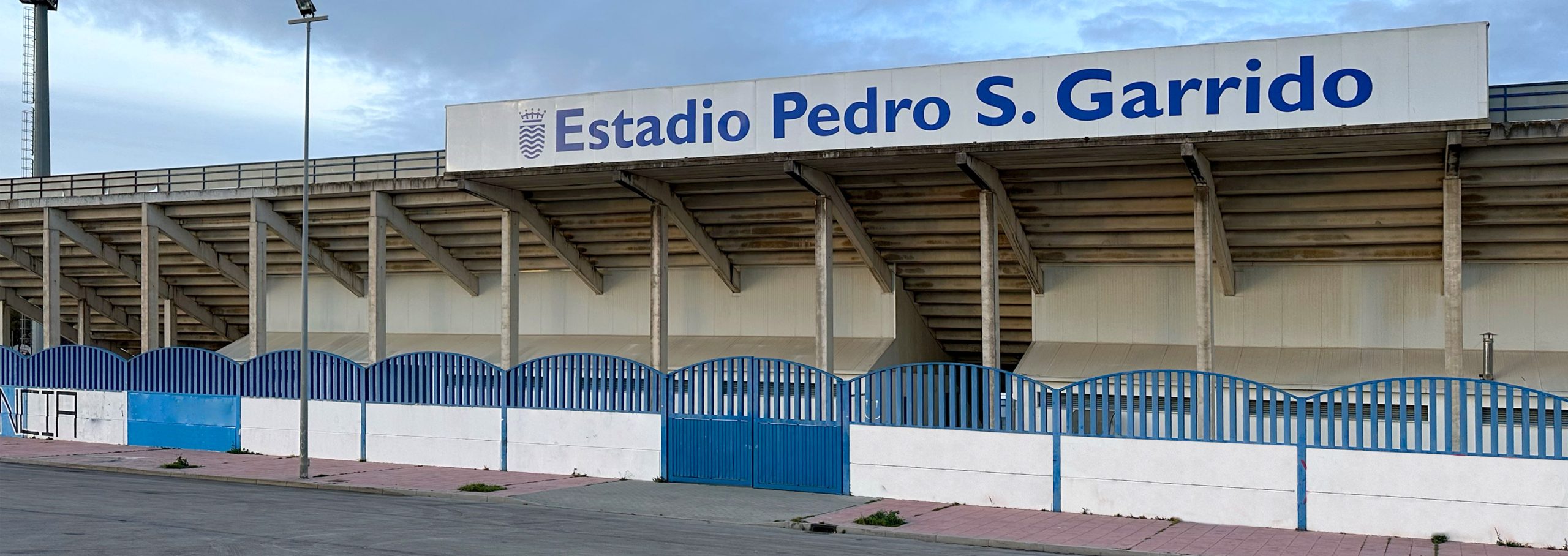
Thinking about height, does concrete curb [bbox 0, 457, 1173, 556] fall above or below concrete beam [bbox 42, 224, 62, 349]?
below

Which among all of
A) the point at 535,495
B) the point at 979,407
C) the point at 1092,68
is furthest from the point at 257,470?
the point at 1092,68

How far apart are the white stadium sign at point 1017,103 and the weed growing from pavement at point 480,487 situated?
7.86 meters

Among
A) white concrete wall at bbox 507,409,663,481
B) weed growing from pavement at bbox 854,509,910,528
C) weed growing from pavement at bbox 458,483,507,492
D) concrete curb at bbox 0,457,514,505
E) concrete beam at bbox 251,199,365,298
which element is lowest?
concrete curb at bbox 0,457,514,505

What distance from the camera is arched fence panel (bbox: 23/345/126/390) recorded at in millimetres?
26969

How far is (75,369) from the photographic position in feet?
90.6

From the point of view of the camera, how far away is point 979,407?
17.6 metres

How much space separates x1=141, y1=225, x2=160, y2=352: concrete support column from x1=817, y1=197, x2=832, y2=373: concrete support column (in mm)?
18389

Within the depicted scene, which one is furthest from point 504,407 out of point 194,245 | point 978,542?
point 194,245

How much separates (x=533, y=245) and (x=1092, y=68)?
1649cm

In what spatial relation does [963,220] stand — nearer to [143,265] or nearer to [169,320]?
[143,265]

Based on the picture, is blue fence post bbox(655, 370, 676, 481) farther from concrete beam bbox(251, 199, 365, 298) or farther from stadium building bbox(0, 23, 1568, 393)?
concrete beam bbox(251, 199, 365, 298)

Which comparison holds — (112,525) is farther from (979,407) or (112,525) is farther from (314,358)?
(979,407)

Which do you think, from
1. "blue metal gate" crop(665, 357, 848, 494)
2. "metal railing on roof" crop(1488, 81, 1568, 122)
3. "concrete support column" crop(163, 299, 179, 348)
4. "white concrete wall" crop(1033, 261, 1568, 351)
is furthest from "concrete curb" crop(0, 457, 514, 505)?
"metal railing on roof" crop(1488, 81, 1568, 122)

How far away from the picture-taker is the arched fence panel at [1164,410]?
52.0ft
